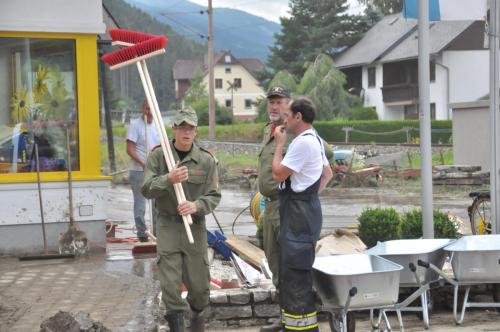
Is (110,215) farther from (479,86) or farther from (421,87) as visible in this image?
(479,86)

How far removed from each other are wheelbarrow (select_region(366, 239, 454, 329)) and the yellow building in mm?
4934

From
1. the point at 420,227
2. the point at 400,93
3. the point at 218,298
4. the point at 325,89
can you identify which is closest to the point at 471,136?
the point at 420,227

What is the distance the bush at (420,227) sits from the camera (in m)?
9.61

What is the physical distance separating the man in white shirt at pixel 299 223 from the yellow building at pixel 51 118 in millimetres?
5239

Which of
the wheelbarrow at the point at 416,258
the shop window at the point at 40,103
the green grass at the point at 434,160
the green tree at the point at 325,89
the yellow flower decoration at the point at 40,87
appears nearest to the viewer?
the wheelbarrow at the point at 416,258

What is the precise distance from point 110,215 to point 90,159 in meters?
6.73

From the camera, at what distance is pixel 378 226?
9789 millimetres

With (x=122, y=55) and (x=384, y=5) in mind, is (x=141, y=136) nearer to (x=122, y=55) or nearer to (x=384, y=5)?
(x=122, y=55)

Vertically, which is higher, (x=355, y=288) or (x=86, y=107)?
(x=86, y=107)

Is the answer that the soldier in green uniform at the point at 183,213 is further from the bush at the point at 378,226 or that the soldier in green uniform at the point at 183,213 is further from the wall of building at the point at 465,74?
the wall of building at the point at 465,74

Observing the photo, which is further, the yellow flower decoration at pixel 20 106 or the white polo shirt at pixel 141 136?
the white polo shirt at pixel 141 136

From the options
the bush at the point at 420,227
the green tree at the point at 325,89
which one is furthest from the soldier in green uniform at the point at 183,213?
the green tree at the point at 325,89

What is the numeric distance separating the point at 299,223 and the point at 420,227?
11.5 ft

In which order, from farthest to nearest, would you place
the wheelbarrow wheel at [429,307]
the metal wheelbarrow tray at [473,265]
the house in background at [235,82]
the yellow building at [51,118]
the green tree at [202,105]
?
the house in background at [235,82] < the green tree at [202,105] < the yellow building at [51,118] < the wheelbarrow wheel at [429,307] < the metal wheelbarrow tray at [473,265]
